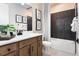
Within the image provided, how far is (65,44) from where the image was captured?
1.58m

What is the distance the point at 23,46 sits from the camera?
1.55 metres

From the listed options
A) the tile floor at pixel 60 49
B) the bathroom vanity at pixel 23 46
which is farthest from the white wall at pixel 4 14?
the tile floor at pixel 60 49

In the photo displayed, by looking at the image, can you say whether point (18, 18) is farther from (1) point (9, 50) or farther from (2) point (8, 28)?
(1) point (9, 50)

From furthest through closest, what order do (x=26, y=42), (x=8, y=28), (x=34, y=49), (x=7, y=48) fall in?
(x=34, y=49) < (x=26, y=42) < (x=8, y=28) < (x=7, y=48)

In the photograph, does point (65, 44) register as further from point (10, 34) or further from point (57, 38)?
point (10, 34)

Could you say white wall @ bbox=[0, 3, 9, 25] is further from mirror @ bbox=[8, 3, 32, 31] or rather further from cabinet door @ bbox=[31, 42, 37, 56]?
cabinet door @ bbox=[31, 42, 37, 56]

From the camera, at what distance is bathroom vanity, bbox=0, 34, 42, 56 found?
1.34 m

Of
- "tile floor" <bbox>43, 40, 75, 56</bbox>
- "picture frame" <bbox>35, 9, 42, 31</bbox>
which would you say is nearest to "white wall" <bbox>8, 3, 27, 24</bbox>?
"picture frame" <bbox>35, 9, 42, 31</bbox>

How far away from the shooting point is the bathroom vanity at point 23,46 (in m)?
1.34

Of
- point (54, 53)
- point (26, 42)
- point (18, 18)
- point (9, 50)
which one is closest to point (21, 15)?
point (18, 18)

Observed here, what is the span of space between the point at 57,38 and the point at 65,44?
137 millimetres

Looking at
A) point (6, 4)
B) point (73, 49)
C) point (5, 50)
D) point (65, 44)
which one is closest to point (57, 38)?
point (65, 44)

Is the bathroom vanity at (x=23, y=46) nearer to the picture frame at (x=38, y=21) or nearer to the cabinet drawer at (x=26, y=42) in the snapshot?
the cabinet drawer at (x=26, y=42)

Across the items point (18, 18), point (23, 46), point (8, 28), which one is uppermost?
point (18, 18)
